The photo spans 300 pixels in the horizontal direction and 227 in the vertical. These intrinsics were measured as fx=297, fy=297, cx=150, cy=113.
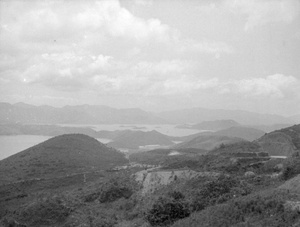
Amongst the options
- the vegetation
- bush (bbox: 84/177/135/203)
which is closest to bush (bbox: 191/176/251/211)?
the vegetation

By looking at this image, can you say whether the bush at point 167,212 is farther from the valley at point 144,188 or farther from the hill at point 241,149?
the hill at point 241,149

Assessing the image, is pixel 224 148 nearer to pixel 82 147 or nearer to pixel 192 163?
pixel 192 163

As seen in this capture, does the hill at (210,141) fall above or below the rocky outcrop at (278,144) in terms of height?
below

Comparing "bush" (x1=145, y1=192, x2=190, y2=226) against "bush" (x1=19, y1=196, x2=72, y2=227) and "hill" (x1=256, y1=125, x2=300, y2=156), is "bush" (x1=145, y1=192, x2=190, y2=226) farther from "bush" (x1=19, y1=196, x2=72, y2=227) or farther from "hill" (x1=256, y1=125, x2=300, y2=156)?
"hill" (x1=256, y1=125, x2=300, y2=156)

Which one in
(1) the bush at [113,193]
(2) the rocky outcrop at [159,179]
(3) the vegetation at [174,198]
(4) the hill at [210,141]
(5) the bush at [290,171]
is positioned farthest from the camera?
(4) the hill at [210,141]

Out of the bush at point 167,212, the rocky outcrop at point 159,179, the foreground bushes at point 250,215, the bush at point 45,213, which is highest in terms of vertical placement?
the foreground bushes at point 250,215

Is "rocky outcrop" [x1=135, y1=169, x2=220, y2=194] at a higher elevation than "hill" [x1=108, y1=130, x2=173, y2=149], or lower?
higher

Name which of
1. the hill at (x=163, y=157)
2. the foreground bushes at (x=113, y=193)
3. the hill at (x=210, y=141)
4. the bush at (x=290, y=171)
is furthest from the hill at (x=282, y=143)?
the hill at (x=210, y=141)
